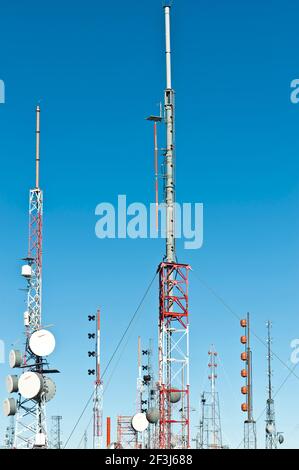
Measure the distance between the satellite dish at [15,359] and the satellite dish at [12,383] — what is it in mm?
1046

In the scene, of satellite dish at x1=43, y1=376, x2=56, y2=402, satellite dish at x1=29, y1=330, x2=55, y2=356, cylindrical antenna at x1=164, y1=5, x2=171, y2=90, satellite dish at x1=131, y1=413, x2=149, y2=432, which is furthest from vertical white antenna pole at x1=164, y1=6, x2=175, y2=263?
satellite dish at x1=131, y1=413, x2=149, y2=432

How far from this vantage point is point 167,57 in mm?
68625

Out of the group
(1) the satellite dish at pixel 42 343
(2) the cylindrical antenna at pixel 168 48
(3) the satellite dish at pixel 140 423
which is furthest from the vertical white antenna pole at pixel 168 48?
(3) the satellite dish at pixel 140 423

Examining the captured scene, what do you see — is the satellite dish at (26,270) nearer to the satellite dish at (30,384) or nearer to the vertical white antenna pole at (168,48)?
the satellite dish at (30,384)

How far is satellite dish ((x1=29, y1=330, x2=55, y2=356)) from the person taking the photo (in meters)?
60.8

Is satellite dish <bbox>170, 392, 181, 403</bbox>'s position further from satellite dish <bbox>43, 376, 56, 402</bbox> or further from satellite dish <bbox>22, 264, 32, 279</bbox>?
satellite dish <bbox>22, 264, 32, 279</bbox>

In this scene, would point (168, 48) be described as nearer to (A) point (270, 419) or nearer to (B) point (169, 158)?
(B) point (169, 158)

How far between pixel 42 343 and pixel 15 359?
12.9 ft

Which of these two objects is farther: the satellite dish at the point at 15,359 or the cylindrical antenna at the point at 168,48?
the cylindrical antenna at the point at 168,48

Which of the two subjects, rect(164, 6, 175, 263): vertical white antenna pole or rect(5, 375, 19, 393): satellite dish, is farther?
rect(164, 6, 175, 263): vertical white antenna pole

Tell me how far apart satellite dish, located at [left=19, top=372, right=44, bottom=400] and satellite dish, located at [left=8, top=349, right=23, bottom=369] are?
257cm

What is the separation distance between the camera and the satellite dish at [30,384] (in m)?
60.6
